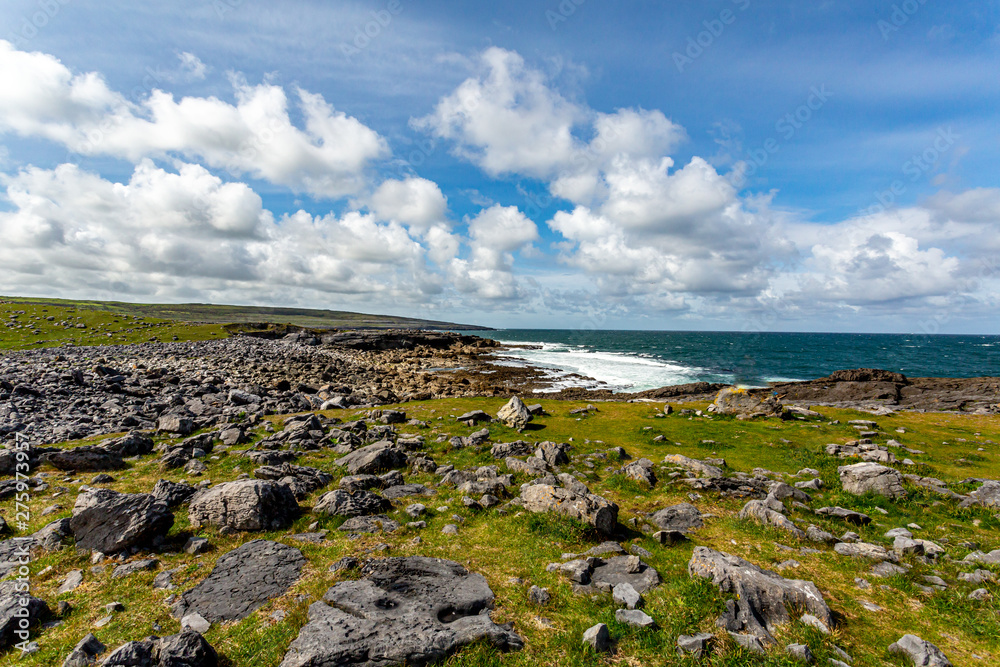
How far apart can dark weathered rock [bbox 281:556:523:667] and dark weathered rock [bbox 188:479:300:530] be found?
3.96 m

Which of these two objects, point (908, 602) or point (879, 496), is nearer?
point (908, 602)

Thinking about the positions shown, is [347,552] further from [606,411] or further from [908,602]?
[606,411]

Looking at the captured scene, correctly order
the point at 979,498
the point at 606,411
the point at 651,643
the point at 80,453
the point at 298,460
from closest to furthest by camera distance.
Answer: the point at 651,643 < the point at 979,498 < the point at 80,453 < the point at 298,460 < the point at 606,411

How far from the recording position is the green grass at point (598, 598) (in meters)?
6.30

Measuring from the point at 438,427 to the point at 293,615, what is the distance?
14887mm

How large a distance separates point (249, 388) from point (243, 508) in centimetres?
2376

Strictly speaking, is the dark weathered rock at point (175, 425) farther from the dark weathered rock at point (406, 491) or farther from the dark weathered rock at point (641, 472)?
the dark weathered rock at point (641, 472)

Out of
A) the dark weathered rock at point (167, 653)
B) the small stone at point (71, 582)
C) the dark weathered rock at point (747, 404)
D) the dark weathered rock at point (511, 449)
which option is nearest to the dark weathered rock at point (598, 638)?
the dark weathered rock at point (167, 653)

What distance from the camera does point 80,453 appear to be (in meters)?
14.3

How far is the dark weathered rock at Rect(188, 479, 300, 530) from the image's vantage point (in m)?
10.0

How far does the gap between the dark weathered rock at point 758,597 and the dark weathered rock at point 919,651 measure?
829 millimetres

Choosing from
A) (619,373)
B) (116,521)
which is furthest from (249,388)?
(619,373)

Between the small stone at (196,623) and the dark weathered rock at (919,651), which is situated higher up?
the dark weathered rock at (919,651)

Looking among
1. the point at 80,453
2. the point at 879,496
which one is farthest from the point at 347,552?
the point at 879,496
